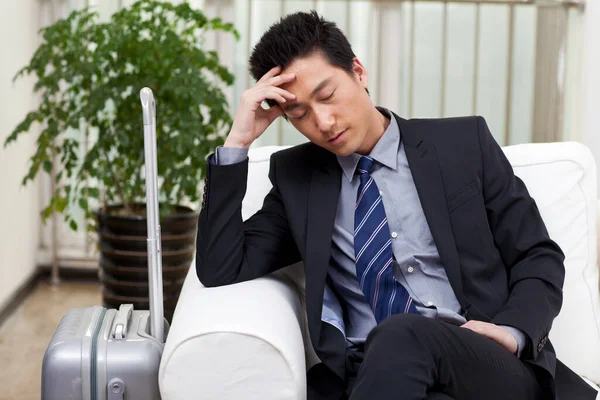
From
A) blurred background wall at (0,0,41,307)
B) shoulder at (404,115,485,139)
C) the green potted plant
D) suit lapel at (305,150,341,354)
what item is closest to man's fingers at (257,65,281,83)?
suit lapel at (305,150,341,354)

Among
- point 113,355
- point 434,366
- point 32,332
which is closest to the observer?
point 434,366

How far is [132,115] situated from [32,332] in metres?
0.98

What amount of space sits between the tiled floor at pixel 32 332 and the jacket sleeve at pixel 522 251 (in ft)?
5.52

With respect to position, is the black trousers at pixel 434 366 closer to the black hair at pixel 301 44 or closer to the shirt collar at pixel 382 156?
the shirt collar at pixel 382 156

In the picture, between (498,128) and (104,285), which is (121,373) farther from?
(498,128)

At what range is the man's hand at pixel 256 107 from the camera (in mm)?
1855

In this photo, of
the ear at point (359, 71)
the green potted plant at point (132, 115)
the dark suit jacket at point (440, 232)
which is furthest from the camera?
the green potted plant at point (132, 115)

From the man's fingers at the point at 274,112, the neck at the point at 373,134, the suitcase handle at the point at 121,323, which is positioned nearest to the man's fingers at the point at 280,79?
the man's fingers at the point at 274,112

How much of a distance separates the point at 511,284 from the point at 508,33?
94.5 inches

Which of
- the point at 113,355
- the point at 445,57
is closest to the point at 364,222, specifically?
the point at 113,355

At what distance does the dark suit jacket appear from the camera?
1.83 metres

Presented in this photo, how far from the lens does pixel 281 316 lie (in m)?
1.74

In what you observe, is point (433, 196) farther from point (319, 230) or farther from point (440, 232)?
point (319, 230)

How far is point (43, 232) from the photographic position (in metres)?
4.23
